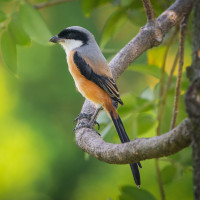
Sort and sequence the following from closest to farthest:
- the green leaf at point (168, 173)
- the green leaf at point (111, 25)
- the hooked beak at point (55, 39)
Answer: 1. the green leaf at point (168, 173)
2. the green leaf at point (111, 25)
3. the hooked beak at point (55, 39)

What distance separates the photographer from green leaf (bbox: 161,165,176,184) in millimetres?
1757

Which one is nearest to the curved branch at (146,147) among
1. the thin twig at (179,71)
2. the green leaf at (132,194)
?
the green leaf at (132,194)

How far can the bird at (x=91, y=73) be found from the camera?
1.81 metres

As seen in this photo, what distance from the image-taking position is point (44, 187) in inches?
141

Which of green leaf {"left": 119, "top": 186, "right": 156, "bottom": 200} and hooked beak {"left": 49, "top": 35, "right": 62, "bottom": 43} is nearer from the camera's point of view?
green leaf {"left": 119, "top": 186, "right": 156, "bottom": 200}

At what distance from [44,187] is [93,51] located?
182 centimetres

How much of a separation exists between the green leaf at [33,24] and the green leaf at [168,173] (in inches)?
27.6

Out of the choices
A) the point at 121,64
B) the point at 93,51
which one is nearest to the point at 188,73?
the point at 121,64

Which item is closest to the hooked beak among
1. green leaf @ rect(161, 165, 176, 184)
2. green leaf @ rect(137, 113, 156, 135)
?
green leaf @ rect(137, 113, 156, 135)

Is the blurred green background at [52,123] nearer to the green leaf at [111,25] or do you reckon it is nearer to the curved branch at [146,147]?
the green leaf at [111,25]

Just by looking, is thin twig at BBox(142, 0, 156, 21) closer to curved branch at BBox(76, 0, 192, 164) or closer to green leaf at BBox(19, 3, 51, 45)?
curved branch at BBox(76, 0, 192, 164)

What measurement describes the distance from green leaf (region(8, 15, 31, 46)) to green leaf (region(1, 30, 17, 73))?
0.03 metres

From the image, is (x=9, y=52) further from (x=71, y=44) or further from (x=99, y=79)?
(x=71, y=44)

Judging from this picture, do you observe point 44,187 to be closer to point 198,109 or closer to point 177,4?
point 177,4
